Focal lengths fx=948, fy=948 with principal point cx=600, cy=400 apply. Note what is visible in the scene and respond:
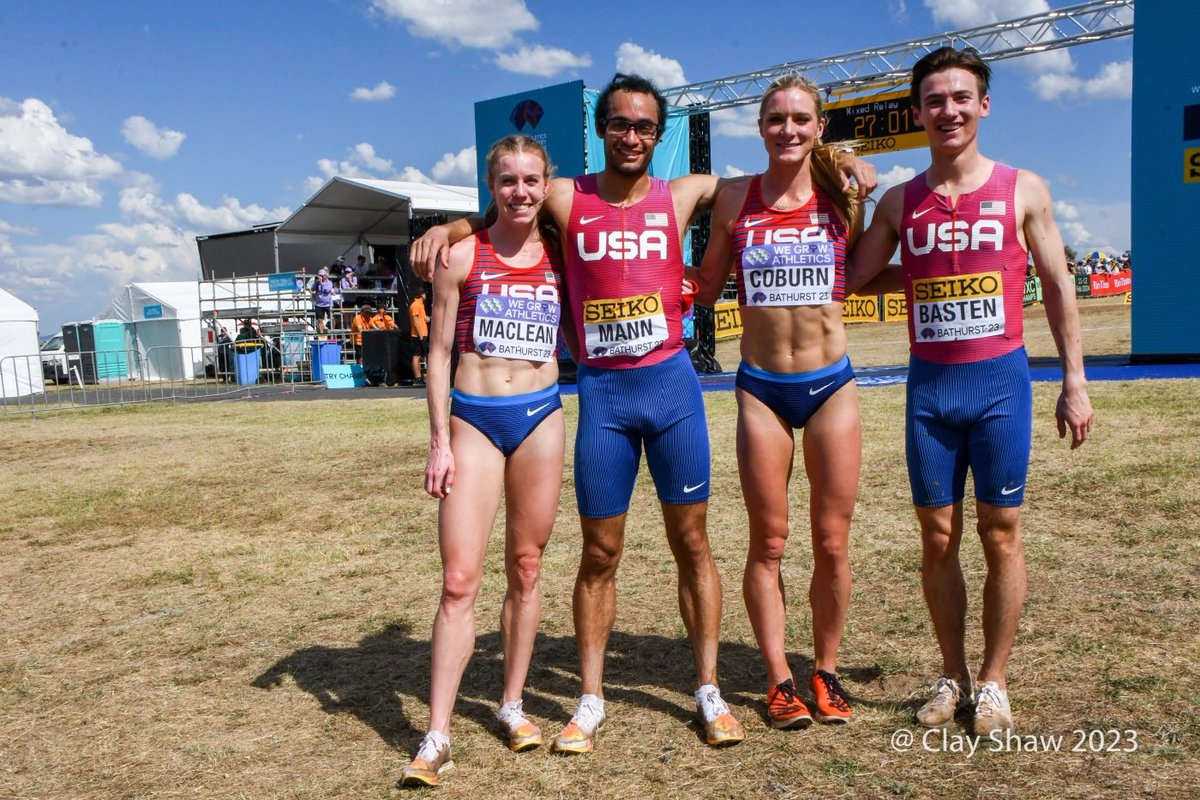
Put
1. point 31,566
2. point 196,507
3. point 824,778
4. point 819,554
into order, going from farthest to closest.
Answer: point 196,507 < point 31,566 < point 819,554 < point 824,778

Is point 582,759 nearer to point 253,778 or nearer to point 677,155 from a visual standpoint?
point 253,778

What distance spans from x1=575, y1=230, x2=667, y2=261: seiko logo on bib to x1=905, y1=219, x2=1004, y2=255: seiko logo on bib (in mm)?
939

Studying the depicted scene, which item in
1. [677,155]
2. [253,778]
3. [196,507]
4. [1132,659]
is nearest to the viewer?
[253,778]

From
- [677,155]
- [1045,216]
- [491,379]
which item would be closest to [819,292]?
[1045,216]

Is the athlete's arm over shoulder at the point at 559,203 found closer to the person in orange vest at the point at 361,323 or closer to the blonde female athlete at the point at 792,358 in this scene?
the blonde female athlete at the point at 792,358

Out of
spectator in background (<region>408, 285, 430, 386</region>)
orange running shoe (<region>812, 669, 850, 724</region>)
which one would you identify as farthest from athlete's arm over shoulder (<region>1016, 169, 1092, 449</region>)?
spectator in background (<region>408, 285, 430, 386</region>)

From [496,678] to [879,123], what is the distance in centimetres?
1610

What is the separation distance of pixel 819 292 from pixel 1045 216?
0.81m

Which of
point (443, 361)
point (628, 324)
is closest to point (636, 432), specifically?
point (628, 324)

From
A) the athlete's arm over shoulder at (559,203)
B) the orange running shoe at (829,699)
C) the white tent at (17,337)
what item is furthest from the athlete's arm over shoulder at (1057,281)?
the white tent at (17,337)

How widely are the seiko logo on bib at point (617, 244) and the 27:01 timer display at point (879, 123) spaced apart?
1523 centimetres

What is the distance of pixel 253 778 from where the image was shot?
10.7 feet

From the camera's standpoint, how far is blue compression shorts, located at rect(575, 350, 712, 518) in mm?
3412

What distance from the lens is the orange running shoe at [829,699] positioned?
3.49 meters
